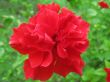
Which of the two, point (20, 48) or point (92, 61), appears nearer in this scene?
point (20, 48)

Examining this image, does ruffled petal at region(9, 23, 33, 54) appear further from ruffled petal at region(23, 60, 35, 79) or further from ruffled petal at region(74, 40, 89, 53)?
ruffled petal at region(74, 40, 89, 53)

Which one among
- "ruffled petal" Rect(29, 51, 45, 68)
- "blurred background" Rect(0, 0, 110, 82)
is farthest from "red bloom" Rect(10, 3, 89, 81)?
"blurred background" Rect(0, 0, 110, 82)

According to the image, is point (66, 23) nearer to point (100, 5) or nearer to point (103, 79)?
point (103, 79)

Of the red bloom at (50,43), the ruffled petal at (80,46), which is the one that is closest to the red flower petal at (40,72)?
the red bloom at (50,43)

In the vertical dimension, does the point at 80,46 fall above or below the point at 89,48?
above

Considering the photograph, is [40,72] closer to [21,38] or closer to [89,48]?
[21,38]

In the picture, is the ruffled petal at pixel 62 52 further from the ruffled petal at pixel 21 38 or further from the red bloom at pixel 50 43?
the ruffled petal at pixel 21 38

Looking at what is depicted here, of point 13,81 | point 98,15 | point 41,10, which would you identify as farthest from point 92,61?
point 41,10

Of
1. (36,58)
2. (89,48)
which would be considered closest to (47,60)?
(36,58)

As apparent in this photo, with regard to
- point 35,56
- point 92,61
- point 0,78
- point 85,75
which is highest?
point 35,56
